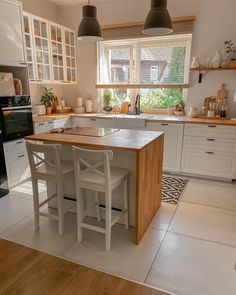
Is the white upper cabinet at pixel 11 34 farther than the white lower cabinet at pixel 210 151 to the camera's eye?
No

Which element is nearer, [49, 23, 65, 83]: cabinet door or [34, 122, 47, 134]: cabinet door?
[34, 122, 47, 134]: cabinet door

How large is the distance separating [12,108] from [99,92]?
2.12m

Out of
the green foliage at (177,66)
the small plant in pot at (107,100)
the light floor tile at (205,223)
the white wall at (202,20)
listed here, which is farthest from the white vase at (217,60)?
the light floor tile at (205,223)

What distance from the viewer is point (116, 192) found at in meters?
2.45

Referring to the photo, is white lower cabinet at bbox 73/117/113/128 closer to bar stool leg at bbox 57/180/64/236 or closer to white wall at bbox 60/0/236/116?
white wall at bbox 60/0/236/116

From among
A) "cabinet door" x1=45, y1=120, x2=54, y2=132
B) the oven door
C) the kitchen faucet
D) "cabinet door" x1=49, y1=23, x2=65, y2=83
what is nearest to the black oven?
the oven door

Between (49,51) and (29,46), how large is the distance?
0.48 m

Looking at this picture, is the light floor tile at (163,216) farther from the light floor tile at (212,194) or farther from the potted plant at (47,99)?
the potted plant at (47,99)

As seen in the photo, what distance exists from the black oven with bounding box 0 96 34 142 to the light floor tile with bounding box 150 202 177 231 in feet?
7.19

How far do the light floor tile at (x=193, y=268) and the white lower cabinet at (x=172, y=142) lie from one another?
5.55ft

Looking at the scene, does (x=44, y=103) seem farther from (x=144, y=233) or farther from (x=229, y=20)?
(x=229, y=20)

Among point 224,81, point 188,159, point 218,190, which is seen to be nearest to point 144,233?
point 218,190

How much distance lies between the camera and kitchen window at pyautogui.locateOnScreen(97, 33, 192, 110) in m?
4.11

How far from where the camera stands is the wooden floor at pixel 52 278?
1.65 metres
